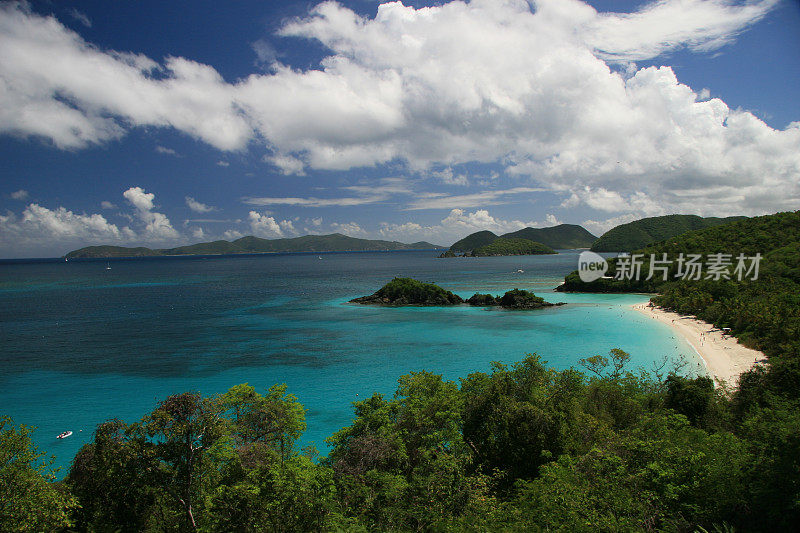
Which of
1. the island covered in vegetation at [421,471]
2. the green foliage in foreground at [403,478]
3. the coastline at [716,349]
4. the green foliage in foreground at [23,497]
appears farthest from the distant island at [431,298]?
the green foliage in foreground at [23,497]

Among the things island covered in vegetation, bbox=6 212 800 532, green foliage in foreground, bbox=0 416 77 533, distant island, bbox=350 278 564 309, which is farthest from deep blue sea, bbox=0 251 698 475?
green foliage in foreground, bbox=0 416 77 533

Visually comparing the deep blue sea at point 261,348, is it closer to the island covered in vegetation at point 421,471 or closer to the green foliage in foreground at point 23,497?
the island covered in vegetation at point 421,471

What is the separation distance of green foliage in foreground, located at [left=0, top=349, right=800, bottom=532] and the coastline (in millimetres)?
20766

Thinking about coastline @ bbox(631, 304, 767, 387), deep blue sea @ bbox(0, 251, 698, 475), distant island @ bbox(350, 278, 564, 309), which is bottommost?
deep blue sea @ bbox(0, 251, 698, 475)

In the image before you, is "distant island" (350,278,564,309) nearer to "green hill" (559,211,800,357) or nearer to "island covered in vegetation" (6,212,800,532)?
"green hill" (559,211,800,357)

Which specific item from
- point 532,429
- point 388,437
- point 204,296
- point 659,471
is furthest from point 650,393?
point 204,296

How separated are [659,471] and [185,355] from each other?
4927 cm

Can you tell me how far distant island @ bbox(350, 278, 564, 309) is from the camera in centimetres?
7919

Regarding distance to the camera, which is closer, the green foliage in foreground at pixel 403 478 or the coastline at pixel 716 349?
the green foliage in foreground at pixel 403 478

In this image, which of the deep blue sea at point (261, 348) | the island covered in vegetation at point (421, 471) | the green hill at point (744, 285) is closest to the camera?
the island covered in vegetation at point (421, 471)

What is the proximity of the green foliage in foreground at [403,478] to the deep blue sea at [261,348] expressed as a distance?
38.3 ft

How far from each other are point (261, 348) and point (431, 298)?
142 ft

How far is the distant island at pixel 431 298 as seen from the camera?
79188mm

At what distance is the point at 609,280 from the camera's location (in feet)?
332
